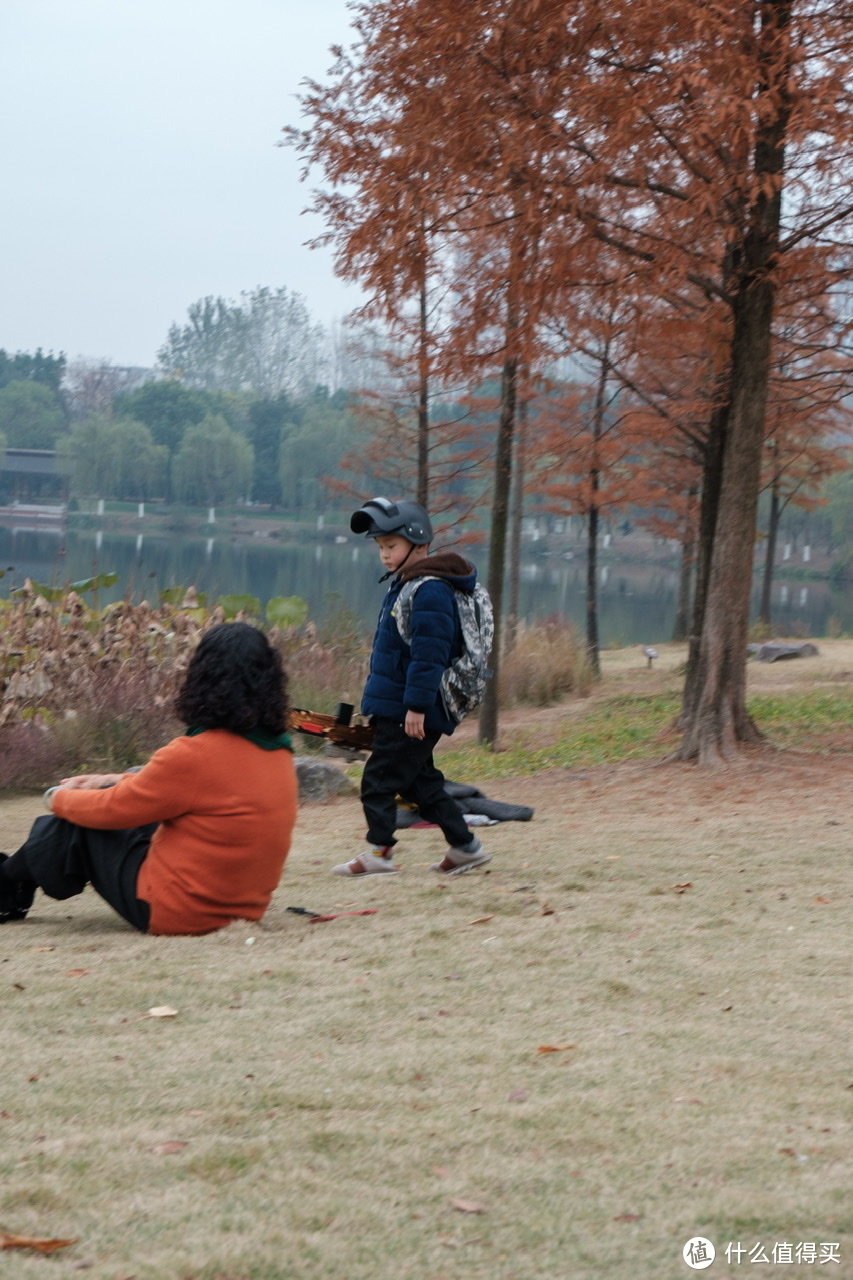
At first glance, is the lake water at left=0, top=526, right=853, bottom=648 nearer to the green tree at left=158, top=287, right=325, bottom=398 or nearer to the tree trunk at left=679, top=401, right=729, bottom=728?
the tree trunk at left=679, top=401, right=729, bottom=728

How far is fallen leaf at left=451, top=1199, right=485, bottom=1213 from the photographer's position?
274 cm

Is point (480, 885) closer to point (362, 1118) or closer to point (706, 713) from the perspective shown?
point (362, 1118)

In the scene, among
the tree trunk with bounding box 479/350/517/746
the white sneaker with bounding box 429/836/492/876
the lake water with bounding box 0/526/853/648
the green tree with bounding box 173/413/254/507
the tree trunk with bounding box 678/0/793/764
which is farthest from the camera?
the green tree with bounding box 173/413/254/507

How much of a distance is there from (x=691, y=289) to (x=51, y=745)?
783 cm

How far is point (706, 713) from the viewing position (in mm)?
10617

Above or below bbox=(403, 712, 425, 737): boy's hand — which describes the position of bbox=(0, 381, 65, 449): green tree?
above

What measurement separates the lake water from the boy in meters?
12.1

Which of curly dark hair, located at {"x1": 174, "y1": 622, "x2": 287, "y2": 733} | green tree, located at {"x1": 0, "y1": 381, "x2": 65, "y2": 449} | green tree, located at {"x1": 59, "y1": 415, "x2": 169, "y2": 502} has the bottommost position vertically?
curly dark hair, located at {"x1": 174, "y1": 622, "x2": 287, "y2": 733}

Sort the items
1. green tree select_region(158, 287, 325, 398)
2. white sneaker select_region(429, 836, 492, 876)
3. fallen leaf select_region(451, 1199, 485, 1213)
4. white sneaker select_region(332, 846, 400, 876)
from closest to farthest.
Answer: fallen leaf select_region(451, 1199, 485, 1213)
white sneaker select_region(429, 836, 492, 876)
white sneaker select_region(332, 846, 400, 876)
green tree select_region(158, 287, 325, 398)

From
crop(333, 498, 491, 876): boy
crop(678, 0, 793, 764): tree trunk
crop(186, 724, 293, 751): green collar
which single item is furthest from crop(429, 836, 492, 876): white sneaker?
crop(678, 0, 793, 764): tree trunk

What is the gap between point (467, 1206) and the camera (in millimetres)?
2750

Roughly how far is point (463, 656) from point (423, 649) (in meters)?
0.25

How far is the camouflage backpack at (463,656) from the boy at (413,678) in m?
0.03

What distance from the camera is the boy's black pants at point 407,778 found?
620 centimetres
